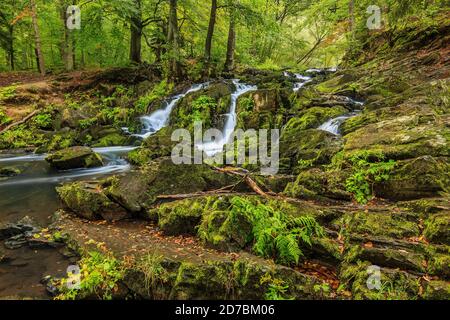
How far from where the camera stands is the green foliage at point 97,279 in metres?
3.94

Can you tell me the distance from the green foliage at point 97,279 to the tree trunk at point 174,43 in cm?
1218

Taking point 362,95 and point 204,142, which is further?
point 204,142

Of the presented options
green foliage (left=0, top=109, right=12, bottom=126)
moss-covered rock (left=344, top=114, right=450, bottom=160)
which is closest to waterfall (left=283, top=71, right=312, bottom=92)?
moss-covered rock (left=344, top=114, right=450, bottom=160)

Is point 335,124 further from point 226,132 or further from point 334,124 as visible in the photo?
point 226,132

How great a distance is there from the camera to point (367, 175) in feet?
18.3

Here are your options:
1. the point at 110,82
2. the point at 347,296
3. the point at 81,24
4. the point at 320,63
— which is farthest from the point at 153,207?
the point at 320,63

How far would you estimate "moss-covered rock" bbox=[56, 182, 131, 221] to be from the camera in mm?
6152

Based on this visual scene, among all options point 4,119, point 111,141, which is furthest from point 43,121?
point 111,141

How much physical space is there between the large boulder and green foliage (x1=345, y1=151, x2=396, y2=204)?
7634mm

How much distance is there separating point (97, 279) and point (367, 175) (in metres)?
4.49

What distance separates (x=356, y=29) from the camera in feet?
56.0

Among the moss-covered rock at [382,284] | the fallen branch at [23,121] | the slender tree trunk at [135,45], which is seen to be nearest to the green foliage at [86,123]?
the fallen branch at [23,121]
